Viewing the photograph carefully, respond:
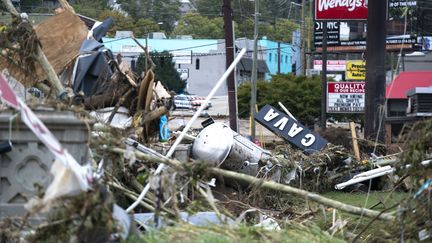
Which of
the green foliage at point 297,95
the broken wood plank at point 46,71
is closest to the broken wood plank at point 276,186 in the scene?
the broken wood plank at point 46,71

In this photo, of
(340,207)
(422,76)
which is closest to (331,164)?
(340,207)

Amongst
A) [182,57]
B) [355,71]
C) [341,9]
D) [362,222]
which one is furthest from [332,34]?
[362,222]

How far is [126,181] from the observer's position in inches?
315

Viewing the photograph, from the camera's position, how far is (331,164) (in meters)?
15.9

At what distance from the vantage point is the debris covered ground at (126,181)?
521 centimetres

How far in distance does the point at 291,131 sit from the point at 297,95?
1271 inches

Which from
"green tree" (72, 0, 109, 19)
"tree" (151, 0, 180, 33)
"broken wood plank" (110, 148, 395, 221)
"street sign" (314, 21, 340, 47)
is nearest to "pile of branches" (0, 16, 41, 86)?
"broken wood plank" (110, 148, 395, 221)

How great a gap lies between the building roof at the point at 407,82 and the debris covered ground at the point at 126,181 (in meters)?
22.4

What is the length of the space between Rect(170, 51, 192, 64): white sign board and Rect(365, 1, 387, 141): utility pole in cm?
5486

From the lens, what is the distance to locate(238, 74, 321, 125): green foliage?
1898 inches

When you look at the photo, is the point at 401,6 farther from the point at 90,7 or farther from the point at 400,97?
the point at 90,7

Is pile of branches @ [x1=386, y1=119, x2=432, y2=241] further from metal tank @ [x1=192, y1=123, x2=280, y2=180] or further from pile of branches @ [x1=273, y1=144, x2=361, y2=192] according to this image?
pile of branches @ [x1=273, y1=144, x2=361, y2=192]

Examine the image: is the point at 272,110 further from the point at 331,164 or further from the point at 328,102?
the point at 328,102

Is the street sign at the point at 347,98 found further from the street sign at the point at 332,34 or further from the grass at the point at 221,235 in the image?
the grass at the point at 221,235
